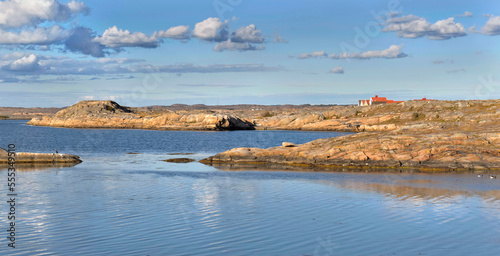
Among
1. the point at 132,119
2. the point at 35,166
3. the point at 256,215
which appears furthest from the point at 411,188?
the point at 132,119

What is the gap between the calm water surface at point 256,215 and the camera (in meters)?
14.3

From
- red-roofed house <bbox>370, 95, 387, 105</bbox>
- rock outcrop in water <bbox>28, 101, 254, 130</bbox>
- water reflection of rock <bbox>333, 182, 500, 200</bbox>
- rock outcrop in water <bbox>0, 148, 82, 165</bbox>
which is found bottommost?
water reflection of rock <bbox>333, 182, 500, 200</bbox>

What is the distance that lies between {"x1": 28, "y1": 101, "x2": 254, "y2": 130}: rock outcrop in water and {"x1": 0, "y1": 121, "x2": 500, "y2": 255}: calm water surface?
339 ft

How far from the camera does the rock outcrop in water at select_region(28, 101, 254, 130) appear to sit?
13596 cm

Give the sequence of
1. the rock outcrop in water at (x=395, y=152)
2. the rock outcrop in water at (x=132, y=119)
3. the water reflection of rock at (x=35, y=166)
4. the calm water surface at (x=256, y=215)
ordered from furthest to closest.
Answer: the rock outcrop in water at (x=132, y=119)
the water reflection of rock at (x=35, y=166)
the rock outcrop in water at (x=395, y=152)
the calm water surface at (x=256, y=215)

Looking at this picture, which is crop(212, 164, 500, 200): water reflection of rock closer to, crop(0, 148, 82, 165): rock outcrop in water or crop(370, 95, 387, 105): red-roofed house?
crop(0, 148, 82, 165): rock outcrop in water

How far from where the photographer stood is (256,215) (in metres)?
19.1

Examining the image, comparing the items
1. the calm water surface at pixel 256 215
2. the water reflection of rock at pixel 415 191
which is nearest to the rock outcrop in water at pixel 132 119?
the calm water surface at pixel 256 215

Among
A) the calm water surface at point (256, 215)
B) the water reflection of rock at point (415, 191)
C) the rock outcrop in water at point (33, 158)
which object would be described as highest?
the rock outcrop in water at point (33, 158)

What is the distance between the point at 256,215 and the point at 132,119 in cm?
14252

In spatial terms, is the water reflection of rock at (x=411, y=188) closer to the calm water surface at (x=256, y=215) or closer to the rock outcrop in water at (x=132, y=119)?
the calm water surface at (x=256, y=215)

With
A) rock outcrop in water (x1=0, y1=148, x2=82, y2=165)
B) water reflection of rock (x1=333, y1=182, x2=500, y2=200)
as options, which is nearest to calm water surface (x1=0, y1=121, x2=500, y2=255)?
water reflection of rock (x1=333, y1=182, x2=500, y2=200)

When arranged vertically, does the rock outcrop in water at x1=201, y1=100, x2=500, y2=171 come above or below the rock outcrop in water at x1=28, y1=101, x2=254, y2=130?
below

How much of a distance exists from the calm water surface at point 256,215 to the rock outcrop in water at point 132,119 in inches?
4063
